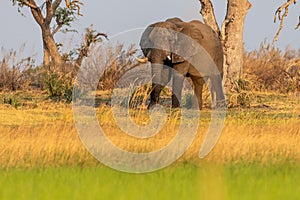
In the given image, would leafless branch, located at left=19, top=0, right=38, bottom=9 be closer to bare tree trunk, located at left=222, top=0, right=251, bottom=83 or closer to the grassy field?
bare tree trunk, located at left=222, top=0, right=251, bottom=83

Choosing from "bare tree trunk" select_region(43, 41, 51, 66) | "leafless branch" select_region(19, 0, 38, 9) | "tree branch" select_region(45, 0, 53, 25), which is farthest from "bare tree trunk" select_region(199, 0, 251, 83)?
"bare tree trunk" select_region(43, 41, 51, 66)

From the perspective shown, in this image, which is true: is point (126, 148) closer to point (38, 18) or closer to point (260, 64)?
point (260, 64)

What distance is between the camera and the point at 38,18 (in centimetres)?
2509

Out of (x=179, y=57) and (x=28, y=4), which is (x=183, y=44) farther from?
(x=28, y=4)

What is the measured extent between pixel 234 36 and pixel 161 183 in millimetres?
13373

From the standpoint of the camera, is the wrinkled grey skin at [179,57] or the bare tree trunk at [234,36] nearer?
the wrinkled grey skin at [179,57]

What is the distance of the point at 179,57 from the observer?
1708 cm

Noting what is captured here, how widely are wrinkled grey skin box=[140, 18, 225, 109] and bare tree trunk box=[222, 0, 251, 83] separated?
173cm

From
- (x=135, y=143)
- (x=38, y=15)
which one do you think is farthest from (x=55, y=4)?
(x=135, y=143)

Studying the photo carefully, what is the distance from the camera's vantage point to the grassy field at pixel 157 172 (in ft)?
22.0

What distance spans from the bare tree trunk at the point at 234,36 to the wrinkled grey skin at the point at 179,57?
1.73 m

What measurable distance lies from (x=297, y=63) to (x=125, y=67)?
17.4 ft

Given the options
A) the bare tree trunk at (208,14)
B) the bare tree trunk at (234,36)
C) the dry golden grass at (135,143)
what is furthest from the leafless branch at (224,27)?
the dry golden grass at (135,143)

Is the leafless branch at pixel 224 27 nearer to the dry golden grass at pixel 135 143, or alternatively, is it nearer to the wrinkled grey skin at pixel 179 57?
the wrinkled grey skin at pixel 179 57
